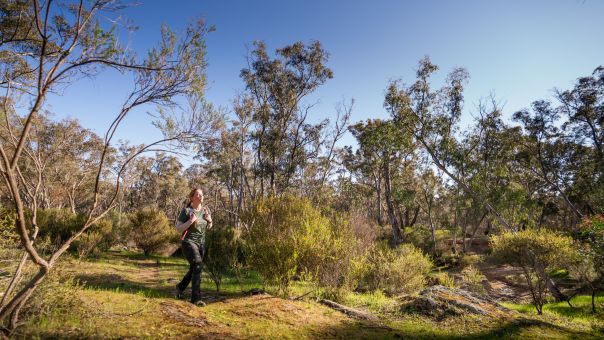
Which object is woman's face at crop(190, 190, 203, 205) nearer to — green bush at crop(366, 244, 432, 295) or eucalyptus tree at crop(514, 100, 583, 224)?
green bush at crop(366, 244, 432, 295)

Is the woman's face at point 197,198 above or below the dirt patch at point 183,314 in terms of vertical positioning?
above

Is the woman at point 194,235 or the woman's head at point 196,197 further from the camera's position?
the woman's head at point 196,197

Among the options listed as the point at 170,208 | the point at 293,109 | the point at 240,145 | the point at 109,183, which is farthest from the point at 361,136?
the point at 170,208

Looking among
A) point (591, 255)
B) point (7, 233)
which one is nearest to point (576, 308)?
point (591, 255)

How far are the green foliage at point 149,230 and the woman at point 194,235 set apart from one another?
36.8ft

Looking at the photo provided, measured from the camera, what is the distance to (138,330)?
11.3 feet

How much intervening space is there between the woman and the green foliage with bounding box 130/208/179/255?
1120cm

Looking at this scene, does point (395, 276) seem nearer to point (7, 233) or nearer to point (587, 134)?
point (7, 233)

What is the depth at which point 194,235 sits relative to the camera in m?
5.21

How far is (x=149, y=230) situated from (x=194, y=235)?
11.9 metres

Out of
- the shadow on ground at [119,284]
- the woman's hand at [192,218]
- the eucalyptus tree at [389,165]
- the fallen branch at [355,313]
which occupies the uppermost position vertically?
the eucalyptus tree at [389,165]

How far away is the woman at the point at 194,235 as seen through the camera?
16.0 ft

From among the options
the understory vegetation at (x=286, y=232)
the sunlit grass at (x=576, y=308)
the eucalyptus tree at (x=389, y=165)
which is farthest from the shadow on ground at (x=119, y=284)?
the eucalyptus tree at (x=389, y=165)

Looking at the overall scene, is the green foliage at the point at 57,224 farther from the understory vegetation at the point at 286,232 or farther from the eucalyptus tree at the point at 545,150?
the eucalyptus tree at the point at 545,150
